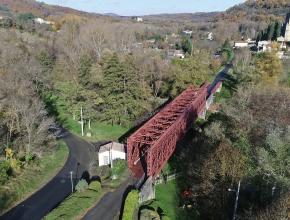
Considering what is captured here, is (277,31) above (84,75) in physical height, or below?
above

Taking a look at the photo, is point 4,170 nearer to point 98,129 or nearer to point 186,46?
point 98,129

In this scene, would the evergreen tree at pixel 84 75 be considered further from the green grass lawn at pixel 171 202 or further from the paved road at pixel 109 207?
the green grass lawn at pixel 171 202

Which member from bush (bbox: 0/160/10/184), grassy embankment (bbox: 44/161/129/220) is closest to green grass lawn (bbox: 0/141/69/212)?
bush (bbox: 0/160/10/184)

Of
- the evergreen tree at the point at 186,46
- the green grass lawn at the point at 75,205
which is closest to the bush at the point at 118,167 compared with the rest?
the green grass lawn at the point at 75,205

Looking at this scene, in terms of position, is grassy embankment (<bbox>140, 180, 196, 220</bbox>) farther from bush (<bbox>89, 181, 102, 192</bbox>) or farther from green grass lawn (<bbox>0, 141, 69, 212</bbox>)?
green grass lawn (<bbox>0, 141, 69, 212</bbox>)

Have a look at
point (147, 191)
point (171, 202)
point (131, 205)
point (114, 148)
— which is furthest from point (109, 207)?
point (114, 148)
